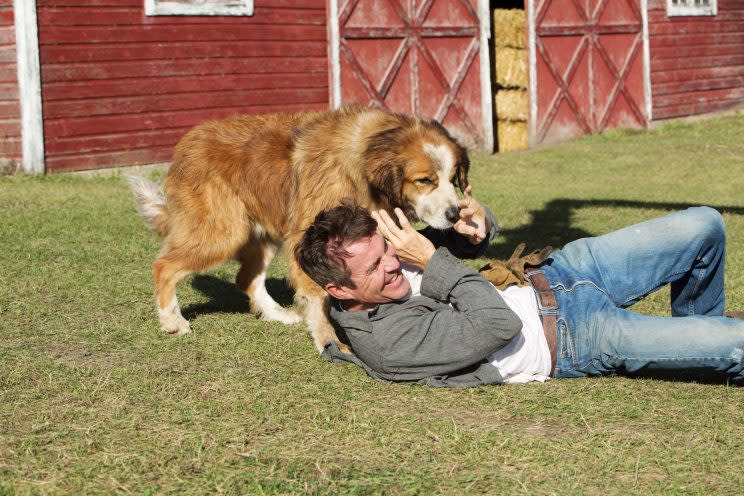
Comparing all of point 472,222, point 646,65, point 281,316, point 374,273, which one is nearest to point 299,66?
point 646,65

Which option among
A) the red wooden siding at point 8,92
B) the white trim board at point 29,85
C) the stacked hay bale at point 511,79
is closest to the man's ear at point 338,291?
the white trim board at point 29,85

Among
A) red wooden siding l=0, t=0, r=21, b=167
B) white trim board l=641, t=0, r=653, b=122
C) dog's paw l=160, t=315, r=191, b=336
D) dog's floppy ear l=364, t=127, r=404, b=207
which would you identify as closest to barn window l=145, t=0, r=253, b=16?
red wooden siding l=0, t=0, r=21, b=167

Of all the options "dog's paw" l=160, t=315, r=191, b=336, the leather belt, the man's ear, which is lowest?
"dog's paw" l=160, t=315, r=191, b=336

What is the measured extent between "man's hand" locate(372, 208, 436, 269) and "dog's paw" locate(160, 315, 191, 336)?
1.90 metres

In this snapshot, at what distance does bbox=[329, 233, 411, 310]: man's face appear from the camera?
14.1ft

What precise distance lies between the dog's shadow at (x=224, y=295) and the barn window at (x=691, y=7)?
50.2 feet

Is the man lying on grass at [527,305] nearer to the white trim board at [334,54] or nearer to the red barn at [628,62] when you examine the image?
the white trim board at [334,54]

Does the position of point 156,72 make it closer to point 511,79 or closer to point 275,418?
point 511,79

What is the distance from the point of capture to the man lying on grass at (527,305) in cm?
429

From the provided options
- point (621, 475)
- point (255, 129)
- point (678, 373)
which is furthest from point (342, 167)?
point (621, 475)

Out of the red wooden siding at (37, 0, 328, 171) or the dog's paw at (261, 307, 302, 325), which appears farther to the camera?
the red wooden siding at (37, 0, 328, 171)

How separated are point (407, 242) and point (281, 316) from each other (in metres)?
2.09

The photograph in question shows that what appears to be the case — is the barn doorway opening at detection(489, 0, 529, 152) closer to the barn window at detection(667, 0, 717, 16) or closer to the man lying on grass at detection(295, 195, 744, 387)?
the barn window at detection(667, 0, 717, 16)

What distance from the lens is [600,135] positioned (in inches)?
732
